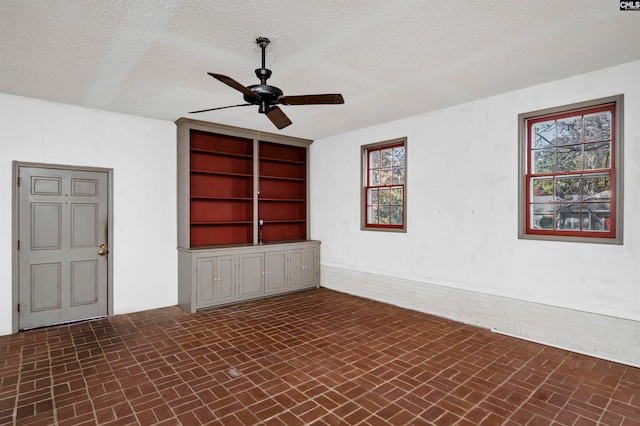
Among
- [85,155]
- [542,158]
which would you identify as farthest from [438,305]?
[85,155]

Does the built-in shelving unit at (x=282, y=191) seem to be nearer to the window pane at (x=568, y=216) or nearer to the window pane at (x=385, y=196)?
the window pane at (x=385, y=196)

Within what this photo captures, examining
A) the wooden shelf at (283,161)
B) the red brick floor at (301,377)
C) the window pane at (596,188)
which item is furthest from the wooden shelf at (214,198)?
the window pane at (596,188)

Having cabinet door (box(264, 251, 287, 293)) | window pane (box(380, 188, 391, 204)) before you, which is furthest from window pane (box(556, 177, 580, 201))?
cabinet door (box(264, 251, 287, 293))

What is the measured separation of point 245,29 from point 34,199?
3.69 metres

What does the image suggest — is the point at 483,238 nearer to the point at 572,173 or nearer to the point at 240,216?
the point at 572,173

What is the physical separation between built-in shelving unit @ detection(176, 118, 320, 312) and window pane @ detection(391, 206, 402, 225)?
5.53 ft

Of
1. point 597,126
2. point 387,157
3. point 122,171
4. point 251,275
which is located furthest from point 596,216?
point 122,171

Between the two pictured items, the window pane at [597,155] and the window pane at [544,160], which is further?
the window pane at [544,160]

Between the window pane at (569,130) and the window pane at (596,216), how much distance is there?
2.38 feet

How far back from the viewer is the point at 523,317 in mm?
4043

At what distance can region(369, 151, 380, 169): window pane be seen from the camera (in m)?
5.96

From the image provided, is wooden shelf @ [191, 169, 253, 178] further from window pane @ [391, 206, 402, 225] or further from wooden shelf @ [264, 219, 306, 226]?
window pane @ [391, 206, 402, 225]

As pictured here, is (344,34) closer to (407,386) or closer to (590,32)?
(590,32)

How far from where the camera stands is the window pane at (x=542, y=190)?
13.1 feet
